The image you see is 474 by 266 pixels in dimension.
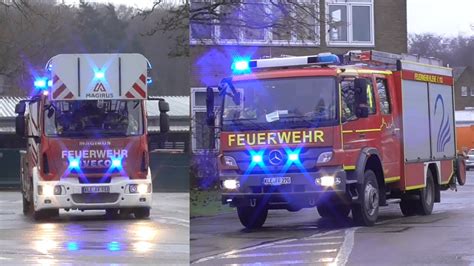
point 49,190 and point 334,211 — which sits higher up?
point 49,190

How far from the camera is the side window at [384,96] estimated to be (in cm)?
1169

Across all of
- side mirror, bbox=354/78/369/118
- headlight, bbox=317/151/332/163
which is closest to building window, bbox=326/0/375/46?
side mirror, bbox=354/78/369/118

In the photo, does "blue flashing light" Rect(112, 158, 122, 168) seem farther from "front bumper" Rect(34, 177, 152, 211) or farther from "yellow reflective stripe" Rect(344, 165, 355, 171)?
"yellow reflective stripe" Rect(344, 165, 355, 171)

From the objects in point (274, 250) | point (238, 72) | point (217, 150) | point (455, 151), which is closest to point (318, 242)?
point (274, 250)

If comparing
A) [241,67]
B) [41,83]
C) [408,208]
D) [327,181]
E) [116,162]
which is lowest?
[408,208]

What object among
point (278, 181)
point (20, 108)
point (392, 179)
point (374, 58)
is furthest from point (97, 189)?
point (392, 179)

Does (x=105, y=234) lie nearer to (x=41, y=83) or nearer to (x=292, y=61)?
(x=41, y=83)

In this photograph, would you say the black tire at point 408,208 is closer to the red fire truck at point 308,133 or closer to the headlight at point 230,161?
the red fire truck at point 308,133

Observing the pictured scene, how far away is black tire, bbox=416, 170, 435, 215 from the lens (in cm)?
1347

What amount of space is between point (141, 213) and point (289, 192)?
543 cm

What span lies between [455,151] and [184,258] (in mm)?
11951

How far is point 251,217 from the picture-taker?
37.7 feet

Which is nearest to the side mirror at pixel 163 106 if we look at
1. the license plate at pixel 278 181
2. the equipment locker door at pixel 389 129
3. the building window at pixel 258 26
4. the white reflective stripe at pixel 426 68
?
the building window at pixel 258 26

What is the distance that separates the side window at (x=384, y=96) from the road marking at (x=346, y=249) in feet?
6.77
